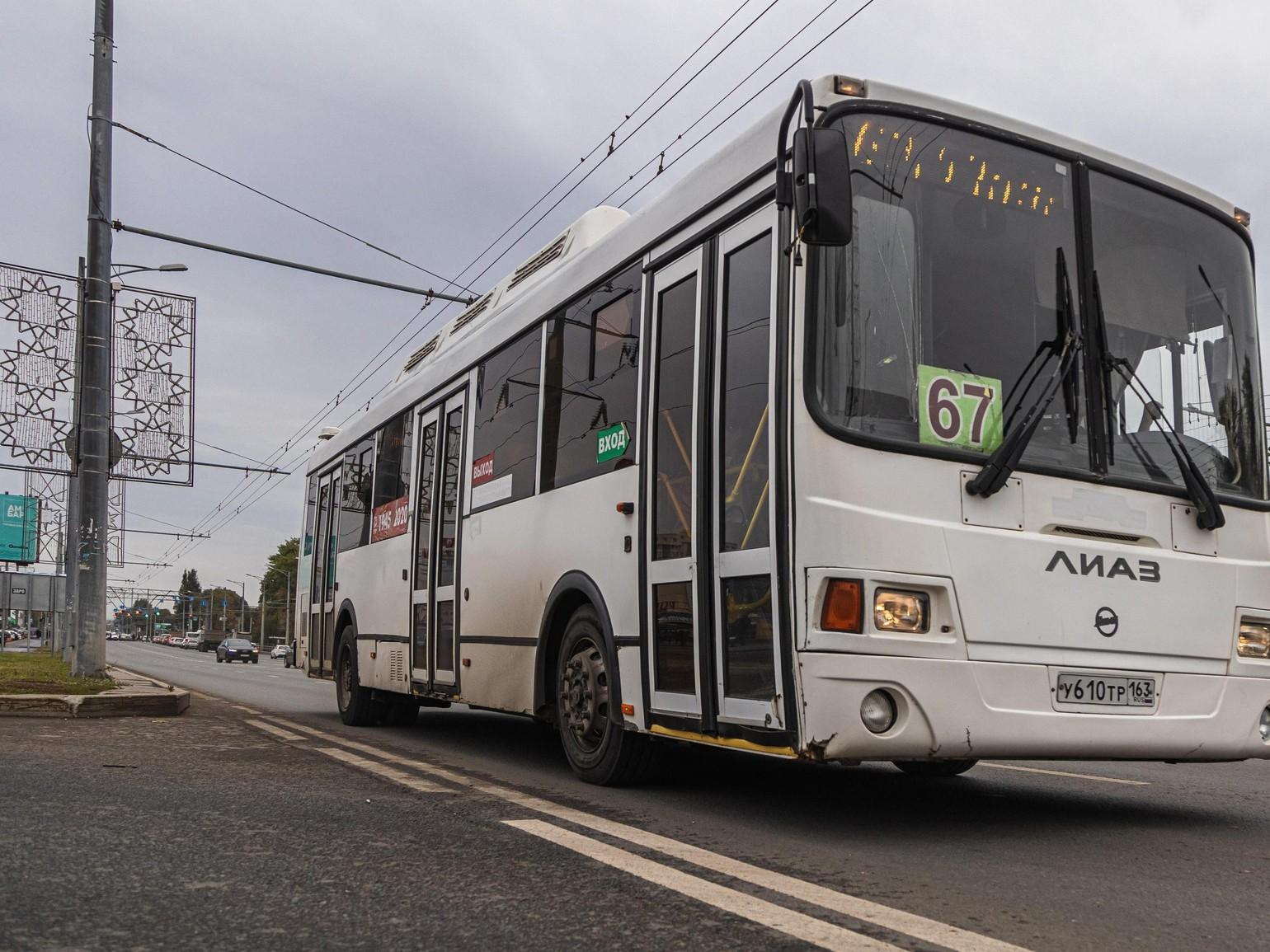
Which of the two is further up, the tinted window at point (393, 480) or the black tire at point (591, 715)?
the tinted window at point (393, 480)

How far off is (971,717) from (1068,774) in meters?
3.71

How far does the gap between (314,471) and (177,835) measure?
1057cm

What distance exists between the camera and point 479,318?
10.1 m

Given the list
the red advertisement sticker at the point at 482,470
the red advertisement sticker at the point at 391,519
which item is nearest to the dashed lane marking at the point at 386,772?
the red advertisement sticker at the point at 482,470

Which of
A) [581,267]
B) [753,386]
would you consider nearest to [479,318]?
[581,267]

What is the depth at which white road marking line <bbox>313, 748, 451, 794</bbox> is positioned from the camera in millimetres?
6602

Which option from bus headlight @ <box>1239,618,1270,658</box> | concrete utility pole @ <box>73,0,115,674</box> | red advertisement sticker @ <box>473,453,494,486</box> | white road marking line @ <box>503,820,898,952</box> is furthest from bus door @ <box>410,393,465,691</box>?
concrete utility pole @ <box>73,0,115,674</box>

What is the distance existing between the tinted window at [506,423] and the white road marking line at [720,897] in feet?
11.3

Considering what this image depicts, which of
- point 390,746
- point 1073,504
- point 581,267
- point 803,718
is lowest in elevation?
point 390,746

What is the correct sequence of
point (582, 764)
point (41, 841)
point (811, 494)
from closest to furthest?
1. point (41, 841)
2. point (811, 494)
3. point (582, 764)

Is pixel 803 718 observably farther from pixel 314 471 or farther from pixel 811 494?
pixel 314 471

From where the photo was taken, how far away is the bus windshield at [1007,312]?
522 centimetres

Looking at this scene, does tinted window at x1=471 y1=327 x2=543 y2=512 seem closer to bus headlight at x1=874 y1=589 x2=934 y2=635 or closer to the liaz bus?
the liaz bus

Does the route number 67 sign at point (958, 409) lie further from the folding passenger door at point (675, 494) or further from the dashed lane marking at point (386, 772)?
the dashed lane marking at point (386, 772)
